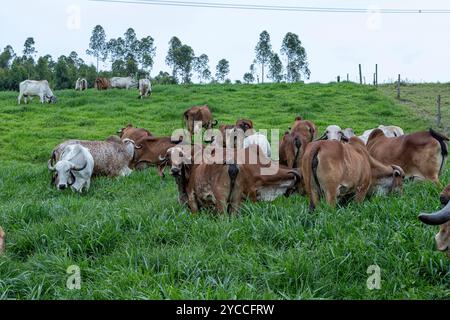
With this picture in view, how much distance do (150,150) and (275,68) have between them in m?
48.6

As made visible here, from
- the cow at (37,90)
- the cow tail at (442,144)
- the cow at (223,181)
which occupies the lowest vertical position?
the cow at (223,181)

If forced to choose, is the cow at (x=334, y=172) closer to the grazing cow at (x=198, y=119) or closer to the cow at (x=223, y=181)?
the cow at (x=223, y=181)

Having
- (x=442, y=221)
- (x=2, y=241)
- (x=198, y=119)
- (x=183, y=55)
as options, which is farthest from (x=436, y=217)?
(x=183, y=55)

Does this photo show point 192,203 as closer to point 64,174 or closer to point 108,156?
point 64,174

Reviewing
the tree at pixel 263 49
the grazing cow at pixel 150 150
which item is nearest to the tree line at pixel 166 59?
the tree at pixel 263 49

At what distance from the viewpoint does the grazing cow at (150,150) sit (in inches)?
463

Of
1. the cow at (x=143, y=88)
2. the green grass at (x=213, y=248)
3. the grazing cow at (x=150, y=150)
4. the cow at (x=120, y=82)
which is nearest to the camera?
the green grass at (x=213, y=248)

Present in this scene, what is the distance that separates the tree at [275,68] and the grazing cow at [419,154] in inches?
1984

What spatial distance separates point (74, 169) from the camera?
927 cm

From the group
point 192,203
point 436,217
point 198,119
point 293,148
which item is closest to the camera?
point 436,217

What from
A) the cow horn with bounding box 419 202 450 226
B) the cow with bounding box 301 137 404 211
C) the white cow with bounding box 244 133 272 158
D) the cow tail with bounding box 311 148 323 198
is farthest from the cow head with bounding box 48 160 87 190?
the cow horn with bounding box 419 202 450 226

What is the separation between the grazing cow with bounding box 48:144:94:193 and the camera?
915 centimetres

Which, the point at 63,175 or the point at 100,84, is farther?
the point at 100,84
